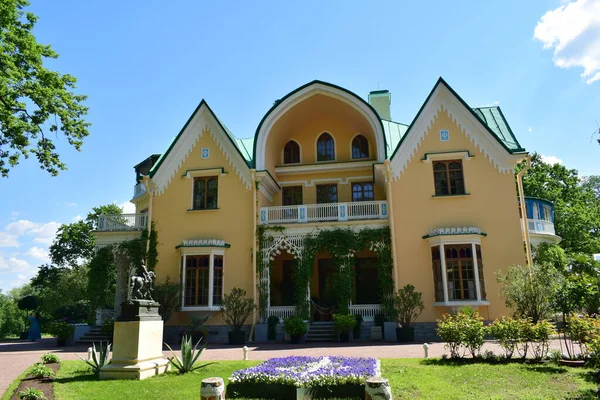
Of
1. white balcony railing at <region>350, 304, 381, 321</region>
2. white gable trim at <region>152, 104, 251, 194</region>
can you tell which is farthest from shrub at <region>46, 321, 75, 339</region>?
white balcony railing at <region>350, 304, 381, 321</region>

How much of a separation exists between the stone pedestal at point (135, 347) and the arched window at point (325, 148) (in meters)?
14.7

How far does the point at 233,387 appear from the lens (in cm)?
775

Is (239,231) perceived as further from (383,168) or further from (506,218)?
(506,218)

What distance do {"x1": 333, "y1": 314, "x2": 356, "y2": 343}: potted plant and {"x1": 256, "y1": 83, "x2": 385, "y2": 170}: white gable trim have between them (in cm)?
790

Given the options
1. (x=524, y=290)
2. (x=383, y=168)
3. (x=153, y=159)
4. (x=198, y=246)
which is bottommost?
(x=524, y=290)

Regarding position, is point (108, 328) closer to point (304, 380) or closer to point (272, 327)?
point (272, 327)

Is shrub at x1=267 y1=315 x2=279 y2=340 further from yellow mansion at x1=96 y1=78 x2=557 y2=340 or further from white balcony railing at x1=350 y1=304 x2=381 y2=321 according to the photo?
white balcony railing at x1=350 y1=304 x2=381 y2=321

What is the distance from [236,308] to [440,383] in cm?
1191

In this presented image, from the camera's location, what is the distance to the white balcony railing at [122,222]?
70.9 feet

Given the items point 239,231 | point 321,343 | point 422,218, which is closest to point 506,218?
→ point 422,218

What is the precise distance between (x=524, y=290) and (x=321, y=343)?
752cm

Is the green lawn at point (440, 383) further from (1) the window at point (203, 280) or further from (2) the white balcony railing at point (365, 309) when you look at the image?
(1) the window at point (203, 280)

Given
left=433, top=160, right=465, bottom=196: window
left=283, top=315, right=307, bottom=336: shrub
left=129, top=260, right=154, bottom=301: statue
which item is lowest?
left=283, top=315, right=307, bottom=336: shrub

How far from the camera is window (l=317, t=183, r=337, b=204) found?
23094 mm
